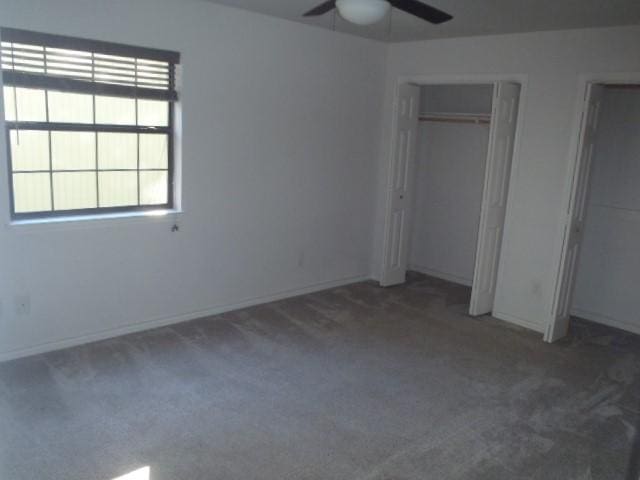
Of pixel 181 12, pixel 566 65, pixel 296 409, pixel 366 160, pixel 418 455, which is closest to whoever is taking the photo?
pixel 418 455

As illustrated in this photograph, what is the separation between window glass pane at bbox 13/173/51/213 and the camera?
11.8 feet

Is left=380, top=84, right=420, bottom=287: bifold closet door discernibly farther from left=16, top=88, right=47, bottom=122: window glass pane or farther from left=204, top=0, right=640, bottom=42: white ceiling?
left=16, top=88, right=47, bottom=122: window glass pane

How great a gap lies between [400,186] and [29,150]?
3.48m

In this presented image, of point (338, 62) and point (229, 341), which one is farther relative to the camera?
point (338, 62)

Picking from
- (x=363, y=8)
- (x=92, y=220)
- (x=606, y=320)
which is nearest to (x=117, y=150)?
(x=92, y=220)

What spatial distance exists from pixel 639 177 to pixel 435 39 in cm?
219

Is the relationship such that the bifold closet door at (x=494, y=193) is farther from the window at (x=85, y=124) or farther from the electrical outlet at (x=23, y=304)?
the electrical outlet at (x=23, y=304)

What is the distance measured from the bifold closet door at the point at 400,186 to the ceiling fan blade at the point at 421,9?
2.65 metres

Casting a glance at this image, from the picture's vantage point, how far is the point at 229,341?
418cm

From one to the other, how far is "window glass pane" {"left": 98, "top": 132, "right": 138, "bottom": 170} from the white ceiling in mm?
1250

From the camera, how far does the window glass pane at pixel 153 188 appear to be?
420cm

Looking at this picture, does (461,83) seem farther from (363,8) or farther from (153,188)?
(153,188)

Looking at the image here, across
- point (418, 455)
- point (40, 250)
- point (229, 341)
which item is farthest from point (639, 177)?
point (40, 250)

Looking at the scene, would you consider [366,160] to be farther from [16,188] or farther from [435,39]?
[16,188]
